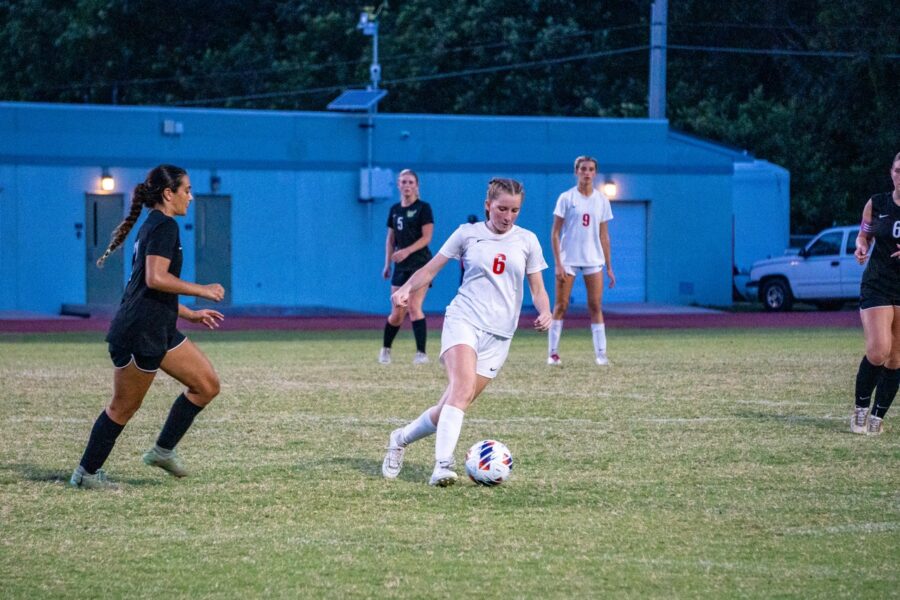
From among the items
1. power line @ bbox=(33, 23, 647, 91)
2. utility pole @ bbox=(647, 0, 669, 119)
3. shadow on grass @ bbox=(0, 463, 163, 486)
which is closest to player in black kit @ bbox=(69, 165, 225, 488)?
shadow on grass @ bbox=(0, 463, 163, 486)

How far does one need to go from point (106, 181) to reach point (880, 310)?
2442cm

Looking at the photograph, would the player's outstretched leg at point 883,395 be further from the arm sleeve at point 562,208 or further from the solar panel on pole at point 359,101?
the solar panel on pole at point 359,101

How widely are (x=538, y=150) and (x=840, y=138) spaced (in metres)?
17.1

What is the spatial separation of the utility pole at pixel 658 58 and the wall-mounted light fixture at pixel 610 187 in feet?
7.43

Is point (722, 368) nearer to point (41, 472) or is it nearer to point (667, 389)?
point (667, 389)

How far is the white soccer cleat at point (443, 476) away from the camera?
7.98m

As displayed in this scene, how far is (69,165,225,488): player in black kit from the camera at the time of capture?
7852 millimetres

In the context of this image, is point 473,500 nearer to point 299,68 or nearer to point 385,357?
point 385,357

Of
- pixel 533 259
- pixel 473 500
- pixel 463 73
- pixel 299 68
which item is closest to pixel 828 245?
pixel 463 73

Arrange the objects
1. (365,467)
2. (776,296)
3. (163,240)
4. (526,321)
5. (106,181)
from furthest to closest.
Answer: (776,296)
(106,181)
(526,321)
(365,467)
(163,240)

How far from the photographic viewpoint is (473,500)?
7.66 meters

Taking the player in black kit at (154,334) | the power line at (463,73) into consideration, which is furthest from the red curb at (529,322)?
the power line at (463,73)

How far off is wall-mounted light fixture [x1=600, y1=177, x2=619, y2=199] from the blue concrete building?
5.2 inches

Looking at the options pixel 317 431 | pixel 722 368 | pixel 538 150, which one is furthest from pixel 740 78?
pixel 317 431
